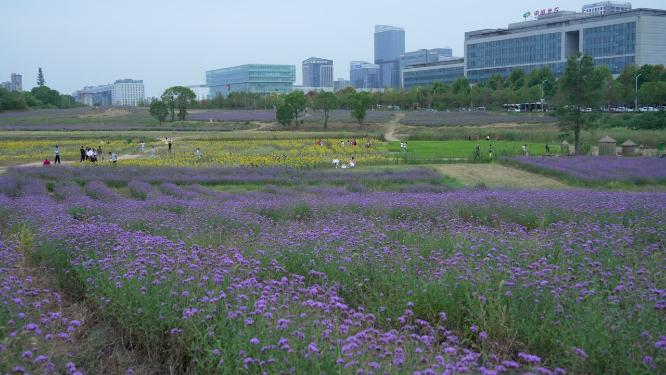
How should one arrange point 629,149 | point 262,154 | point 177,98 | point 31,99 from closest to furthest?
1. point 629,149
2. point 262,154
3. point 177,98
4. point 31,99

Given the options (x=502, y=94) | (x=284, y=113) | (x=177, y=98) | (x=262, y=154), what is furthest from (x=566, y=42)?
(x=262, y=154)

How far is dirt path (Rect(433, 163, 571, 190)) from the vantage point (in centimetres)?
3095

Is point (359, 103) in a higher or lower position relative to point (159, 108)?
lower

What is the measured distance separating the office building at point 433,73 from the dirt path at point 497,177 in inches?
5260

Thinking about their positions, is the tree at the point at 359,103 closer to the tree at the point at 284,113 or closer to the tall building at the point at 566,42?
the tree at the point at 284,113

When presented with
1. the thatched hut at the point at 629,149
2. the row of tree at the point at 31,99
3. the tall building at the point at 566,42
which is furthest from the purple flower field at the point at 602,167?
the row of tree at the point at 31,99

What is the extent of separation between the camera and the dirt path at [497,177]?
31.0 meters

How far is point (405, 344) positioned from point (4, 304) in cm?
397

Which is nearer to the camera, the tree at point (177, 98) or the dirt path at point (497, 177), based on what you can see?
the dirt path at point (497, 177)

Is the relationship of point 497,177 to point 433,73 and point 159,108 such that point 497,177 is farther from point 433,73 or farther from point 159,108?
point 433,73

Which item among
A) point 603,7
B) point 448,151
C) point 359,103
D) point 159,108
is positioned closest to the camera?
point 448,151

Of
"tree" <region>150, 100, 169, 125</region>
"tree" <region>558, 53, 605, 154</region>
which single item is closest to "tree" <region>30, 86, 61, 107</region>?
"tree" <region>150, 100, 169, 125</region>

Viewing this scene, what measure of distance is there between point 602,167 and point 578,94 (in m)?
12.3

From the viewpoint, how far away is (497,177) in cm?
3466
